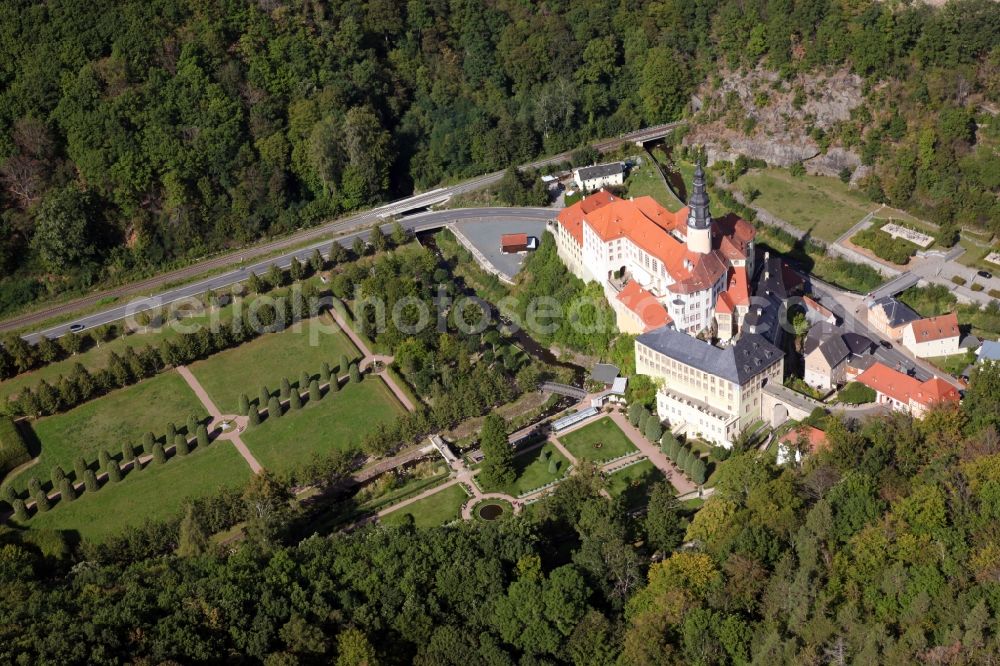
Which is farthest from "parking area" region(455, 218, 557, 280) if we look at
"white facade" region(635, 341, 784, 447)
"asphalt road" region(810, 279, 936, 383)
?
"asphalt road" region(810, 279, 936, 383)

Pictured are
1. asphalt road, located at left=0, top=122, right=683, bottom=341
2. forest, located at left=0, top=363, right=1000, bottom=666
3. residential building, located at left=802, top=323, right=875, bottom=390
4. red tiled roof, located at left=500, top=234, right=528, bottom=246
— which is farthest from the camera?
red tiled roof, located at left=500, top=234, right=528, bottom=246

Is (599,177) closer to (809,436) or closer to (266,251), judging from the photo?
(266,251)

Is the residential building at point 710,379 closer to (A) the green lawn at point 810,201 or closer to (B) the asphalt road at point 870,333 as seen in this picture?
(B) the asphalt road at point 870,333

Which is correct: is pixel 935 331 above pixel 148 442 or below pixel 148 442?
below

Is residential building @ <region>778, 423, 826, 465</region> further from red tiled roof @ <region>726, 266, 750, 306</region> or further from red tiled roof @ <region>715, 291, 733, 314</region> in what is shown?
red tiled roof @ <region>726, 266, 750, 306</region>

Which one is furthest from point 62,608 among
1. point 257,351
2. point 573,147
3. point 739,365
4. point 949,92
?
point 949,92

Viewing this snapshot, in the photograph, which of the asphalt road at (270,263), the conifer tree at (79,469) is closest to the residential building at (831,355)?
the asphalt road at (270,263)

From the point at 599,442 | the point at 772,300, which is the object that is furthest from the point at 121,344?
the point at 772,300
